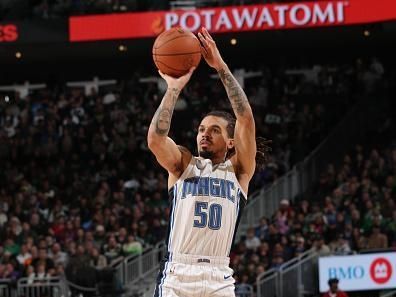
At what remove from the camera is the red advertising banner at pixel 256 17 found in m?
23.0

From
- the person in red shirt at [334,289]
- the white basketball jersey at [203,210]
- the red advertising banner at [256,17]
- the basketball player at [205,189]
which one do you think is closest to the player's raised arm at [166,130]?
the basketball player at [205,189]

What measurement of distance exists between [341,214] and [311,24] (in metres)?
5.27

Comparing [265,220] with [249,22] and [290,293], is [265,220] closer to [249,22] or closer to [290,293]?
[290,293]

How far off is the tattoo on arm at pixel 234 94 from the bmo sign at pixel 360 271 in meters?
10.7

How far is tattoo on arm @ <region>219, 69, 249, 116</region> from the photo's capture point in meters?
7.54

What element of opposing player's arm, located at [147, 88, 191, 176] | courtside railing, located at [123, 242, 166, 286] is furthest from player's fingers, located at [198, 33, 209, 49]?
courtside railing, located at [123, 242, 166, 286]

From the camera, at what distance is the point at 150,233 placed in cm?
2116

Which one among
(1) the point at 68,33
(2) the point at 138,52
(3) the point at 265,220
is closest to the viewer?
(3) the point at 265,220

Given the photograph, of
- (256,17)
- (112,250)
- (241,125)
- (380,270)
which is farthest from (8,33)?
(241,125)

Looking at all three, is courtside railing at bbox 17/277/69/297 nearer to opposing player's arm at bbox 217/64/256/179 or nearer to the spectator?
the spectator

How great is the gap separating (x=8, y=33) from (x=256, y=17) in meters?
5.80

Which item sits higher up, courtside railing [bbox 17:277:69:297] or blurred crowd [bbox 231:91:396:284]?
blurred crowd [bbox 231:91:396:284]

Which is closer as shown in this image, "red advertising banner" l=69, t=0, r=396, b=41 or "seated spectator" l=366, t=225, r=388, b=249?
"seated spectator" l=366, t=225, r=388, b=249

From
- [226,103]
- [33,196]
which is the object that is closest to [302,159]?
[226,103]
